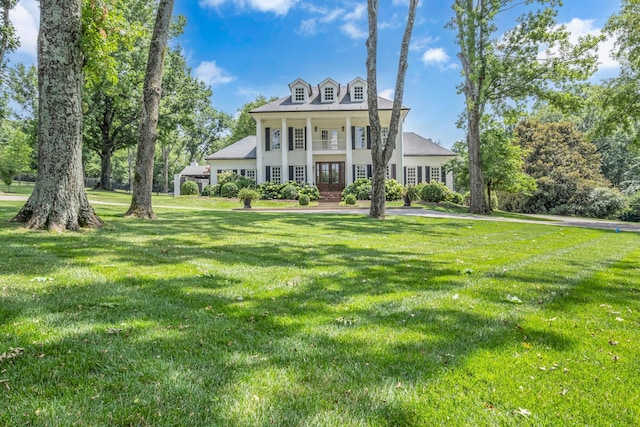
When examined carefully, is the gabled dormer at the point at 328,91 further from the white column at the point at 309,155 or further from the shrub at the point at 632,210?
the shrub at the point at 632,210

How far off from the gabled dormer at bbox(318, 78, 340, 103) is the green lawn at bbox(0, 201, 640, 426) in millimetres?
26833

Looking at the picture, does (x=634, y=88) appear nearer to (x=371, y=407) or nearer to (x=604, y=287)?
(x=604, y=287)

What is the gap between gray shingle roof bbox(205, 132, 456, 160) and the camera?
32000 millimetres

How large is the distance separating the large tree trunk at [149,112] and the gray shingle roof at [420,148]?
80.4 feet

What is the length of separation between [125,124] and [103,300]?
2956cm

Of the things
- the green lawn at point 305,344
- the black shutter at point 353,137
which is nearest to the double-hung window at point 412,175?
the black shutter at point 353,137

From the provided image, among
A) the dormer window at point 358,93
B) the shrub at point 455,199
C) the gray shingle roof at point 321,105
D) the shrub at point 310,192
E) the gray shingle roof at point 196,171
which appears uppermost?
the dormer window at point 358,93

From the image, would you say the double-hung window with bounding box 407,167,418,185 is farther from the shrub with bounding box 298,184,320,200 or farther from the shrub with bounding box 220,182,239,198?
the shrub with bounding box 220,182,239,198

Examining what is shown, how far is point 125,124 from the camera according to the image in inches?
1120

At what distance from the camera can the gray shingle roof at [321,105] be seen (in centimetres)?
2834

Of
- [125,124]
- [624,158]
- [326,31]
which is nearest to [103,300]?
[326,31]

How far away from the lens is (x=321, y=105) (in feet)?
96.8

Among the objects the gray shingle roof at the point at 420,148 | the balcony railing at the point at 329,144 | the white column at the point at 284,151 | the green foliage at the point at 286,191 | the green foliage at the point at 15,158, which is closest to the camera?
the green foliage at the point at 286,191

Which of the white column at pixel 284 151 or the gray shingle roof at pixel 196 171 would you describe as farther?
the gray shingle roof at pixel 196 171
